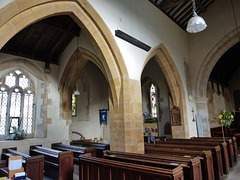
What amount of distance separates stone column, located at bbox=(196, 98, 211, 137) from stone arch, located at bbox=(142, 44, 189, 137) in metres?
1.24

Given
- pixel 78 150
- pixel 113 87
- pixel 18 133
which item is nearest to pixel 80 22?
pixel 113 87

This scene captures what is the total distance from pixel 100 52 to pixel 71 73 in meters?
3.10

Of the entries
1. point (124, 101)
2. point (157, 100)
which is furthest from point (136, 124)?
point (157, 100)

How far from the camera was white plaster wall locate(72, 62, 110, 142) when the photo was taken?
9695 mm

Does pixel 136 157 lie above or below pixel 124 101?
below

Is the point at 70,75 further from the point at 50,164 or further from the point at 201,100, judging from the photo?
the point at 201,100

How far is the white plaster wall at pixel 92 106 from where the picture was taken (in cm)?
970

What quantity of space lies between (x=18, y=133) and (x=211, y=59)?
28.7ft

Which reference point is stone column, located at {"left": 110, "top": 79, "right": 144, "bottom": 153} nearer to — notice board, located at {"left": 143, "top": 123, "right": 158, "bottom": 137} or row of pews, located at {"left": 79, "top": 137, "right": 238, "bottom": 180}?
row of pews, located at {"left": 79, "top": 137, "right": 238, "bottom": 180}

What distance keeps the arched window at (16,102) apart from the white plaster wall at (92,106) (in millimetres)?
2690

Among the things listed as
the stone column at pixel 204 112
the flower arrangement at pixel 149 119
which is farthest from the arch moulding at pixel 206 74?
the flower arrangement at pixel 149 119

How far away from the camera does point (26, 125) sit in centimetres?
718

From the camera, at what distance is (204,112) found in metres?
8.30

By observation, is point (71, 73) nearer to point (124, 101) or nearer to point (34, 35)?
point (34, 35)
